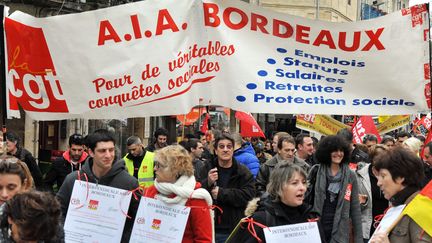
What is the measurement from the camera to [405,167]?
3875 mm

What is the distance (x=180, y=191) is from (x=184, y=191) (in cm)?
3

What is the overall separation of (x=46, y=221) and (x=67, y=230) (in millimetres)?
2117

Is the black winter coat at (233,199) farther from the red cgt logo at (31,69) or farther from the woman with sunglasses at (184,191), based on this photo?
the red cgt logo at (31,69)

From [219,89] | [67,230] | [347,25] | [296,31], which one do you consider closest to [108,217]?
[67,230]

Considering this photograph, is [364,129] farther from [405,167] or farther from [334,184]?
[405,167]

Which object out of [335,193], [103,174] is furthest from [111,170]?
[335,193]

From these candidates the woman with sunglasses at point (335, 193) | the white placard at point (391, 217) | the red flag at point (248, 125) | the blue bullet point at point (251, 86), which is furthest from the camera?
the red flag at point (248, 125)

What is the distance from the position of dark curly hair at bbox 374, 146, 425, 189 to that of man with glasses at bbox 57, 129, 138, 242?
2.00 meters

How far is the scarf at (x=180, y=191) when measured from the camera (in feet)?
14.7

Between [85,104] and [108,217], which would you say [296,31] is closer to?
[85,104]

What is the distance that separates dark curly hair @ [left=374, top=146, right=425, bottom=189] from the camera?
12.7 feet

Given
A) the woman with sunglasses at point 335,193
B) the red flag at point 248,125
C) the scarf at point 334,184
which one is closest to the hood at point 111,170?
the woman with sunglasses at point 335,193

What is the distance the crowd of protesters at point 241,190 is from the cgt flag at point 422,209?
42mm

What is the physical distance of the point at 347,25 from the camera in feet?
18.5
